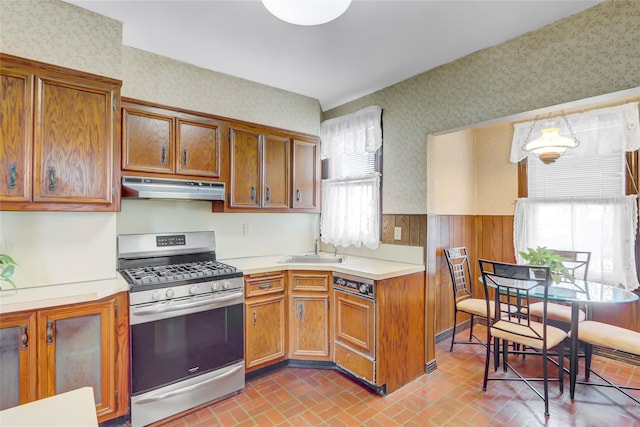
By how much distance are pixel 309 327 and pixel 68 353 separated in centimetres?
172

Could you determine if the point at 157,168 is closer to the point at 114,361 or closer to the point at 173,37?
the point at 173,37

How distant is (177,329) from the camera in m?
2.23

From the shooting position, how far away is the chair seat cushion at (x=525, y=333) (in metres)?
2.32

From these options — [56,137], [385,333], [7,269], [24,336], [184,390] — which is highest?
[56,137]

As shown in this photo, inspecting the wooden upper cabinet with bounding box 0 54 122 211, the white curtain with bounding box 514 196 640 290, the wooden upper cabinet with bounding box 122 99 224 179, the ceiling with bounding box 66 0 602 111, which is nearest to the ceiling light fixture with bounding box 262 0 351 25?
the ceiling with bounding box 66 0 602 111

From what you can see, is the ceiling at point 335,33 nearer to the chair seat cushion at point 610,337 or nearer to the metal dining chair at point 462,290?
the metal dining chair at point 462,290

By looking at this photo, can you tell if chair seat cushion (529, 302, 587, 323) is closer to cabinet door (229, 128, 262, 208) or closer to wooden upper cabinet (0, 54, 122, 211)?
cabinet door (229, 128, 262, 208)

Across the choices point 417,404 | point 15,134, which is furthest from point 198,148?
point 417,404

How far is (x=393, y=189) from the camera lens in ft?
10.1

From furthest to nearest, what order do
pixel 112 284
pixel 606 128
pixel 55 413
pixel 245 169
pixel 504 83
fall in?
pixel 606 128 < pixel 245 169 < pixel 504 83 < pixel 112 284 < pixel 55 413

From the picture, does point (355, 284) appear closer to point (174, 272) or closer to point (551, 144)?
point (174, 272)

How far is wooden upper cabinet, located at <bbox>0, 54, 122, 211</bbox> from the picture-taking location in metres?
1.84

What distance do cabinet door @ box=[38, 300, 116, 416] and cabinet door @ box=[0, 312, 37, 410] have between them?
0.03 metres

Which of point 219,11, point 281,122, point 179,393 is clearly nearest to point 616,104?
point 281,122
